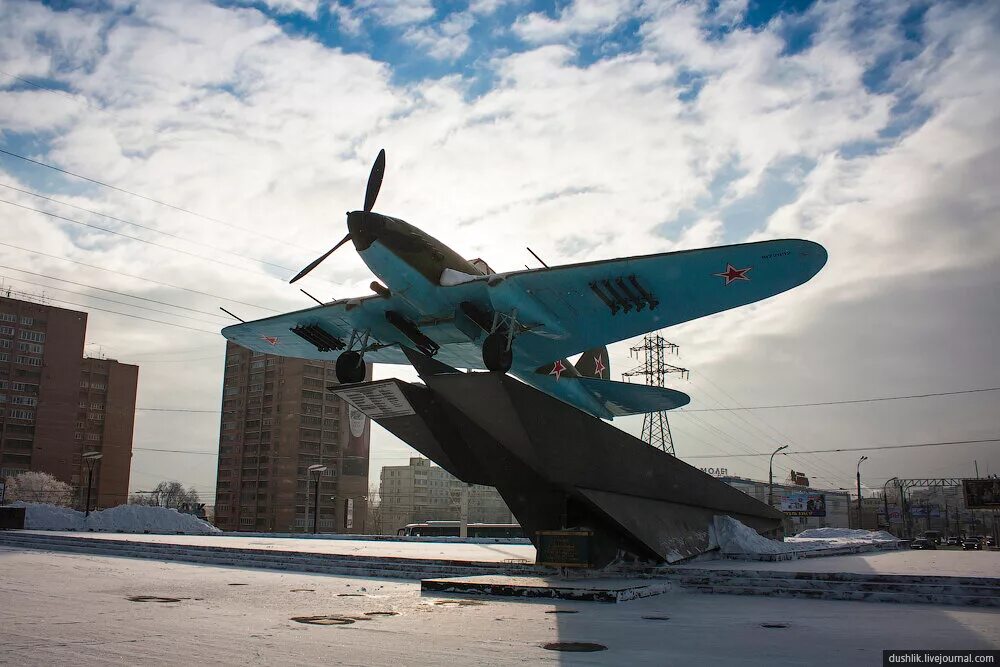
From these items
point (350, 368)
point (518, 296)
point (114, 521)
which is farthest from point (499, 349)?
point (114, 521)

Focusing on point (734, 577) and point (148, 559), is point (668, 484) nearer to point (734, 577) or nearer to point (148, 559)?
point (734, 577)

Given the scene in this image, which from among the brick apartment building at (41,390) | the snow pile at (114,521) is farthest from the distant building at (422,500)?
the snow pile at (114,521)

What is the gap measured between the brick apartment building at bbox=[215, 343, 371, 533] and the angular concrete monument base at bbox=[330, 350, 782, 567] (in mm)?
81290

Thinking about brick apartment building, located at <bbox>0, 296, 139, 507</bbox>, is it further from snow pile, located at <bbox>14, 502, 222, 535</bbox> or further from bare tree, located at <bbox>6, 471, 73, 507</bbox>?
snow pile, located at <bbox>14, 502, 222, 535</bbox>

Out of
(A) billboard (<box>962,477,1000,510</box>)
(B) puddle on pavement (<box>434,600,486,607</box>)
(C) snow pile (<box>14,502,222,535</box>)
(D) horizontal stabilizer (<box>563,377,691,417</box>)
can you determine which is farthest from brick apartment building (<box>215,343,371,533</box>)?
(B) puddle on pavement (<box>434,600,486,607</box>)

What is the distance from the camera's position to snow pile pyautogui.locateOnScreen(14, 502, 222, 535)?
111 feet

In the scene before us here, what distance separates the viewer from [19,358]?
87.9 m

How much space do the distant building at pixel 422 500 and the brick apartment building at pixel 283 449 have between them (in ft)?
125

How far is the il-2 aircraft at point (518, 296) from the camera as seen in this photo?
13.0 m

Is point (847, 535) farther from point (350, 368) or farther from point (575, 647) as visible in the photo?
point (575, 647)

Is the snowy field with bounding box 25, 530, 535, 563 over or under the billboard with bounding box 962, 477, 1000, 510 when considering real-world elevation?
under

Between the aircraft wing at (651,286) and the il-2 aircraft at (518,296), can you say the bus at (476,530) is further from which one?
the aircraft wing at (651,286)

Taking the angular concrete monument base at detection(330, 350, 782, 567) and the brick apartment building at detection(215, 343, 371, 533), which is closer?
the angular concrete monument base at detection(330, 350, 782, 567)

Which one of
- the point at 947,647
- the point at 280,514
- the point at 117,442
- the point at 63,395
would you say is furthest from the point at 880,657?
the point at 117,442
